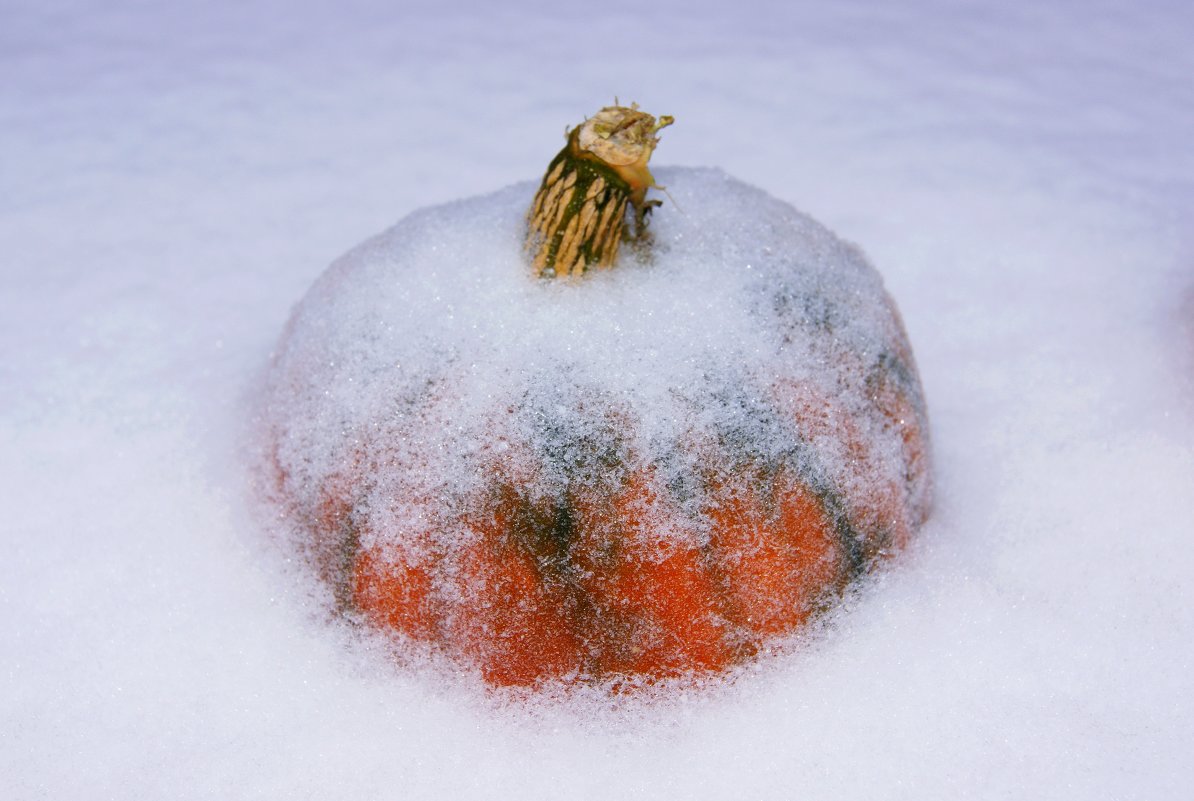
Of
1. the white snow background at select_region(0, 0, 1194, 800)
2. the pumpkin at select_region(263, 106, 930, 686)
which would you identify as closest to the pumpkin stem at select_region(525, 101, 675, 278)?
the pumpkin at select_region(263, 106, 930, 686)

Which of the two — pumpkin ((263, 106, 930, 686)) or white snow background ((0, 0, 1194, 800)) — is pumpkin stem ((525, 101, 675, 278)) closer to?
pumpkin ((263, 106, 930, 686))

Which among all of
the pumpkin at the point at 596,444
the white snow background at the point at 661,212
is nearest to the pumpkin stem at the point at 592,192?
the pumpkin at the point at 596,444

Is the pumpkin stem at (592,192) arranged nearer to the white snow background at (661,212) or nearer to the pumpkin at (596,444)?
the pumpkin at (596,444)

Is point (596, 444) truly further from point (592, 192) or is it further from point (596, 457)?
point (592, 192)

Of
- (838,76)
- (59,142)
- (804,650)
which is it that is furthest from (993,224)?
(59,142)

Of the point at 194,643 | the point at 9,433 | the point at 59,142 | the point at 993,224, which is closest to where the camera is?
the point at 194,643

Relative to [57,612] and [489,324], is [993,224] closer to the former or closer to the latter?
[489,324]
